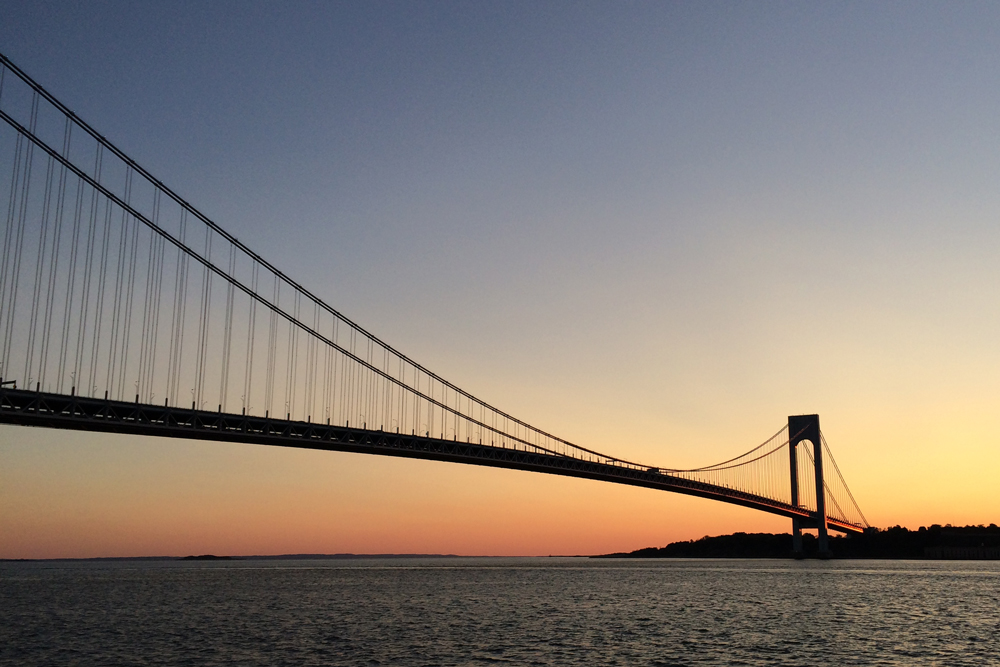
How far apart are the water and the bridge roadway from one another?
7.92 metres

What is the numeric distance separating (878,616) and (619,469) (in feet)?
153

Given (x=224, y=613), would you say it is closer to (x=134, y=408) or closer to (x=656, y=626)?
(x=134, y=408)

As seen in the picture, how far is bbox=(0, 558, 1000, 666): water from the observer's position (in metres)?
24.2

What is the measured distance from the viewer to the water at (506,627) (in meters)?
24.2

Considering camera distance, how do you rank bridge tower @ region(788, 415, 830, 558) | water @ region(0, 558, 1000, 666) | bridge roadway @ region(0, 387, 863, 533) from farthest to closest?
bridge tower @ region(788, 415, 830, 558)
bridge roadway @ region(0, 387, 863, 533)
water @ region(0, 558, 1000, 666)

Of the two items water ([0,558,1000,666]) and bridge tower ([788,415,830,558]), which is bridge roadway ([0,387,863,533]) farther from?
bridge tower ([788,415,830,558])

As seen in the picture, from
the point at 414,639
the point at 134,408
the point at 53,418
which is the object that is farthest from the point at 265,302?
the point at 414,639

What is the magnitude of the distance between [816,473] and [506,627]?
8359cm

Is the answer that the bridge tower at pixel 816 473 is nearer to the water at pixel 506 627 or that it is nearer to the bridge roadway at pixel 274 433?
the bridge roadway at pixel 274 433

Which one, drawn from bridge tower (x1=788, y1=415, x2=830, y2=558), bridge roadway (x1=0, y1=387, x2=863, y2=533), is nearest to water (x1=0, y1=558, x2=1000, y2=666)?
bridge roadway (x1=0, y1=387, x2=863, y2=533)

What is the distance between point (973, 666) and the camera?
74.5 ft

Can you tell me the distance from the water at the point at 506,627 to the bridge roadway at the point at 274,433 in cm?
792

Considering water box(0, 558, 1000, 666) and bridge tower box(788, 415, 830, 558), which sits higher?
bridge tower box(788, 415, 830, 558)

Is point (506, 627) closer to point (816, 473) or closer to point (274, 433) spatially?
point (274, 433)
